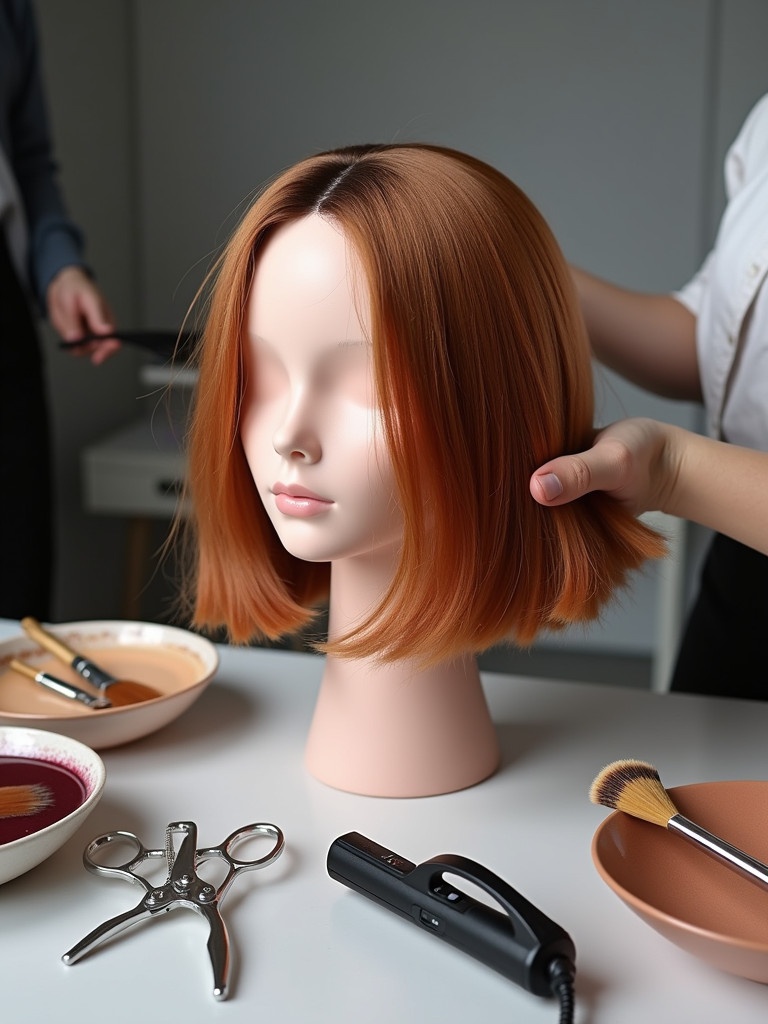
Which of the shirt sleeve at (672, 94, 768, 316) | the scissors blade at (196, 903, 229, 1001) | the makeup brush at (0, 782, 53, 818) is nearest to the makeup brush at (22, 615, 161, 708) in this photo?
the makeup brush at (0, 782, 53, 818)

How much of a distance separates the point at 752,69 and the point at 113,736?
2.14 m

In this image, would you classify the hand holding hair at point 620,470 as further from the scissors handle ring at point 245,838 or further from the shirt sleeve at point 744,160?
the shirt sleeve at point 744,160

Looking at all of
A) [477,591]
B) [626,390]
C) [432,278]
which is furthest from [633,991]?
[626,390]

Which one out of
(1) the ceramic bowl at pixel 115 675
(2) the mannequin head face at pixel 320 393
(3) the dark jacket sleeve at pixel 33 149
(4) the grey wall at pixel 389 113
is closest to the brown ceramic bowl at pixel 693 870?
(2) the mannequin head face at pixel 320 393

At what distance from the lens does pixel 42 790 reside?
0.70 metres

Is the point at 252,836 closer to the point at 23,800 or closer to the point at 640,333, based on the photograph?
the point at 23,800

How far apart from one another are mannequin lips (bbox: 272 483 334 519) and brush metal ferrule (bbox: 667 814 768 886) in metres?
0.30

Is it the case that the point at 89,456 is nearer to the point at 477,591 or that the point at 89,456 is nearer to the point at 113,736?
the point at 113,736

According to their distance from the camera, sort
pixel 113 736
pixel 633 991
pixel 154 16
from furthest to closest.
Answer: pixel 154 16, pixel 113 736, pixel 633 991

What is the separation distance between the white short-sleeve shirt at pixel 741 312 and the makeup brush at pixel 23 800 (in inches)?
26.1

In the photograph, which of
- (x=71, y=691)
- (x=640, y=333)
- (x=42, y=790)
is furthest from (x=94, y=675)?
(x=640, y=333)

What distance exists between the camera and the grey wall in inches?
93.3

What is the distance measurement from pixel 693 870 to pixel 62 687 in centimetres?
51

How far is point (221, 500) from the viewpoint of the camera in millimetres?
822
